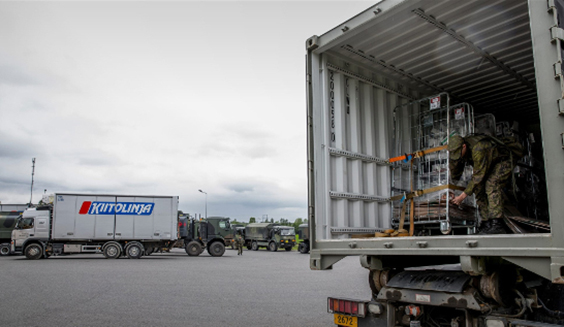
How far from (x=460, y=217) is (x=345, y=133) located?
5.53ft

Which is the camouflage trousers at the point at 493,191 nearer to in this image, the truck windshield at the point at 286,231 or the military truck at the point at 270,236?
the military truck at the point at 270,236

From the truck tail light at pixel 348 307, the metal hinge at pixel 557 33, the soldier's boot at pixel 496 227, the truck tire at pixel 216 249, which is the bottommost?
the truck tire at pixel 216 249

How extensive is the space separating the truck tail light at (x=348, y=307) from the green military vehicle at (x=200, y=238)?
72.2 feet

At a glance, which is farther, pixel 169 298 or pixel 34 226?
pixel 34 226

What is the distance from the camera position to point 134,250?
22.8 metres

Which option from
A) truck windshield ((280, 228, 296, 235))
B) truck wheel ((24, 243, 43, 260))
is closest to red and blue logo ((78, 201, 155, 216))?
truck wheel ((24, 243, 43, 260))

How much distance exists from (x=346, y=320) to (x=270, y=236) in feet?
103

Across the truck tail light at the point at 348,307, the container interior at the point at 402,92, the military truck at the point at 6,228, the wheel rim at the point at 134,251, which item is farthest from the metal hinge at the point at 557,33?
the military truck at the point at 6,228

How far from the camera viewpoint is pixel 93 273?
14789mm

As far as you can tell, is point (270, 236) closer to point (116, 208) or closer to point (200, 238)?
point (200, 238)

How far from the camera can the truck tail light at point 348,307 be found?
468 cm

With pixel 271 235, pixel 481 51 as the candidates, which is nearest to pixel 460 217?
A: pixel 481 51

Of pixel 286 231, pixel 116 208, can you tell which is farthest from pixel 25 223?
pixel 286 231

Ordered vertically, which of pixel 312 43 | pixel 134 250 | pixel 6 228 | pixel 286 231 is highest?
pixel 312 43
